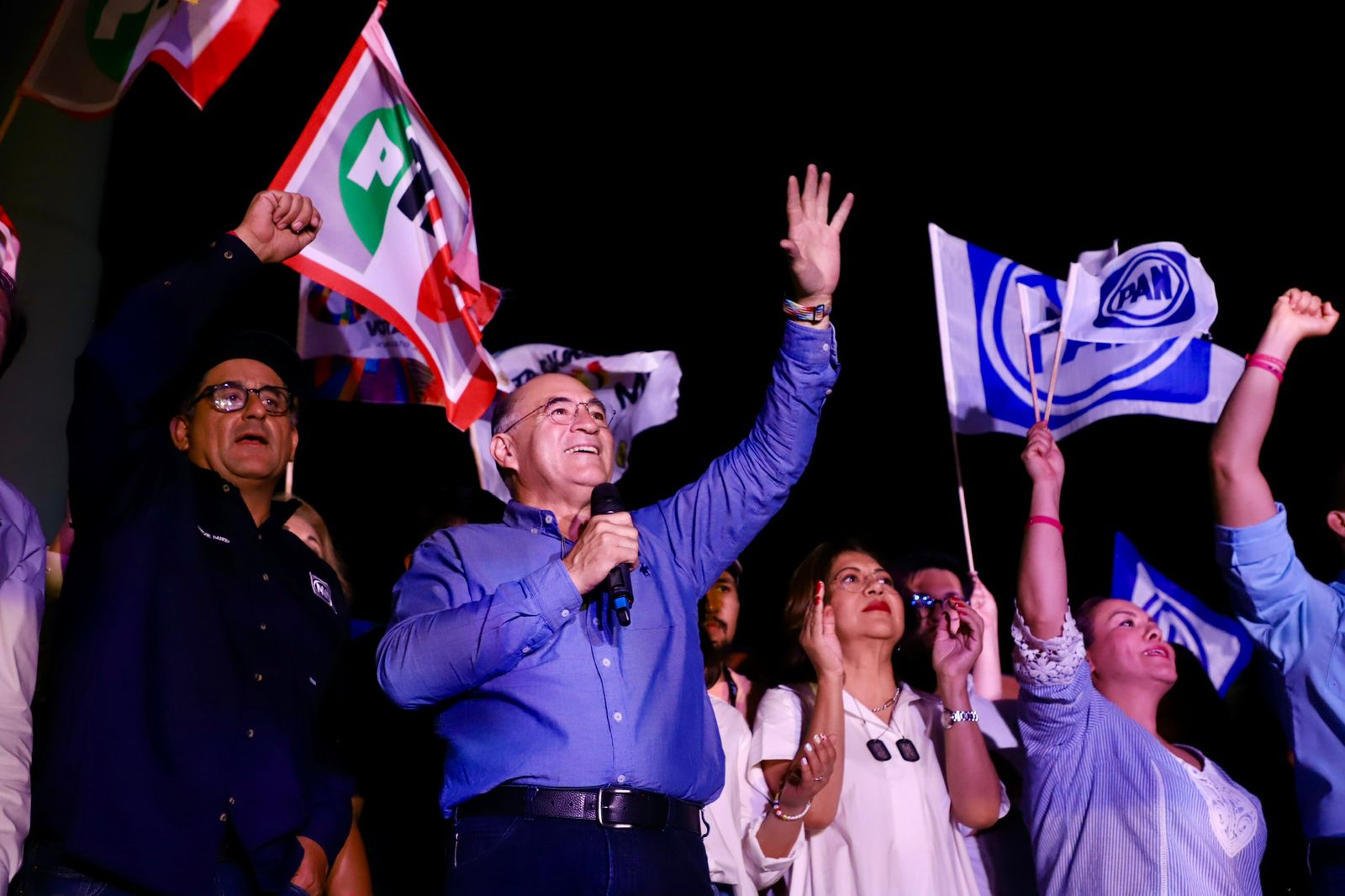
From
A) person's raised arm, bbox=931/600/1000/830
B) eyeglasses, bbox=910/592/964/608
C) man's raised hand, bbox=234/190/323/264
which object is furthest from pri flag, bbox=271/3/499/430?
person's raised arm, bbox=931/600/1000/830

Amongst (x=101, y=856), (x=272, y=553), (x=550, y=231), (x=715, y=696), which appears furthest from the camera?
(x=550, y=231)

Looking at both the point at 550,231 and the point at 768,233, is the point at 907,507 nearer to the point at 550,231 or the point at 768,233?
the point at 768,233

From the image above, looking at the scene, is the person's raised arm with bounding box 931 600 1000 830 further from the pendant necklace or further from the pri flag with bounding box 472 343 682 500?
the pri flag with bounding box 472 343 682 500

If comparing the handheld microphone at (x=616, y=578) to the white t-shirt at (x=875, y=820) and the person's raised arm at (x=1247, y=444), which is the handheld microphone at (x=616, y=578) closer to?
the white t-shirt at (x=875, y=820)

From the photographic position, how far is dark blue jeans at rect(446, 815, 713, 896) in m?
2.15

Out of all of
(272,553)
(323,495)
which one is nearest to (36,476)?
(272,553)

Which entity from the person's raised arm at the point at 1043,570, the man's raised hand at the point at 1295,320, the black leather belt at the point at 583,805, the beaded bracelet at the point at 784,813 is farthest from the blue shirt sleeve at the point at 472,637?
the man's raised hand at the point at 1295,320

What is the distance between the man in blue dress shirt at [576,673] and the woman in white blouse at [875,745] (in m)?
0.81

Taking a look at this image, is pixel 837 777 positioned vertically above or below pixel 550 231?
below

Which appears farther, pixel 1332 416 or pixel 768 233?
pixel 768 233

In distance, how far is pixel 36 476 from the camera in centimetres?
401

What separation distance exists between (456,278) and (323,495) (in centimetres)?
235

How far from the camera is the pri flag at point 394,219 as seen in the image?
12.2 feet

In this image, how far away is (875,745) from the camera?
344 centimetres
